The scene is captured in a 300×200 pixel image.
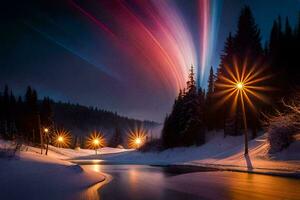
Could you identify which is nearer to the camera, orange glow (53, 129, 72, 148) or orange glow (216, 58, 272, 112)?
orange glow (216, 58, 272, 112)

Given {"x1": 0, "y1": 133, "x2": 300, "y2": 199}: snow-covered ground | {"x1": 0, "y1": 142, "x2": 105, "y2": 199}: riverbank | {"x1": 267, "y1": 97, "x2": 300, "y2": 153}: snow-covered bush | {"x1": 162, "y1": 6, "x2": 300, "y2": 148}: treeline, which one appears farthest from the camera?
{"x1": 162, "y1": 6, "x2": 300, "y2": 148}: treeline

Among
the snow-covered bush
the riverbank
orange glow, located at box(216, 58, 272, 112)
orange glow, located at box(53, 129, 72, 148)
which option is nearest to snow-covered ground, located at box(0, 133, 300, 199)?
the riverbank

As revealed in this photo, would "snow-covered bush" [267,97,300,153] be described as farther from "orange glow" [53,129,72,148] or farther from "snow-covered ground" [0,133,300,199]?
"orange glow" [53,129,72,148]

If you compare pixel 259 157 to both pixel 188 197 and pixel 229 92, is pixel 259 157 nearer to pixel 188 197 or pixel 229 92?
pixel 188 197

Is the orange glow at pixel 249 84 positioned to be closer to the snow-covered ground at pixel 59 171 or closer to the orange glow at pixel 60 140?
the snow-covered ground at pixel 59 171

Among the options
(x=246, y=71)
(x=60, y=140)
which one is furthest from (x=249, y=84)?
(x=60, y=140)

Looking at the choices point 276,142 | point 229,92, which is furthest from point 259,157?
point 229,92

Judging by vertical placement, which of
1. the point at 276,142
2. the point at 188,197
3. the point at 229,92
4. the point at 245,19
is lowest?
the point at 188,197

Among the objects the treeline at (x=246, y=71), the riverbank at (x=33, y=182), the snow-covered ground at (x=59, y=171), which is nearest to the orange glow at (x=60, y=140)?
the treeline at (x=246, y=71)

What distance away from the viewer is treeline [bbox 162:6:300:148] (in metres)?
46.1

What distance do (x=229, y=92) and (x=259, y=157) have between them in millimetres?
24605

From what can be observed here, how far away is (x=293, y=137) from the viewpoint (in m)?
27.2

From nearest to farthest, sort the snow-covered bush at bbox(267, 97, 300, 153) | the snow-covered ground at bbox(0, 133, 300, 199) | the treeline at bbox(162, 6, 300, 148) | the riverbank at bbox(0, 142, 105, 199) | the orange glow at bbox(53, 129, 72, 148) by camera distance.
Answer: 1. the riverbank at bbox(0, 142, 105, 199)
2. the snow-covered ground at bbox(0, 133, 300, 199)
3. the snow-covered bush at bbox(267, 97, 300, 153)
4. the treeline at bbox(162, 6, 300, 148)
5. the orange glow at bbox(53, 129, 72, 148)

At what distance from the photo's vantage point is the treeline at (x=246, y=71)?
46.1 meters
